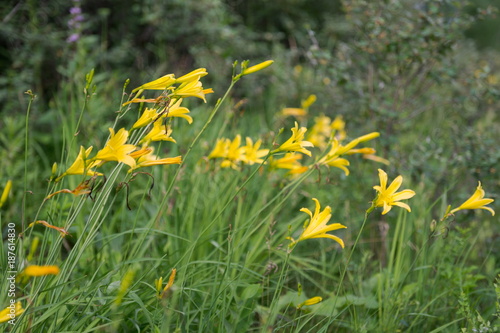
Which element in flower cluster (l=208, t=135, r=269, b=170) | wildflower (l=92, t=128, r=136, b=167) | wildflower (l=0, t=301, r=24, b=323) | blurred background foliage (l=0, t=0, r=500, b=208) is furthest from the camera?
blurred background foliage (l=0, t=0, r=500, b=208)

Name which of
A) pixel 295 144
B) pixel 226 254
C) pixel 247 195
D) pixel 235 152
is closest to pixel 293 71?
pixel 247 195

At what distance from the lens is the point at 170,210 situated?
236cm

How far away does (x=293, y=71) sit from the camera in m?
5.05

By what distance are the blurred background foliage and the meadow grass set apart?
0.63 feet

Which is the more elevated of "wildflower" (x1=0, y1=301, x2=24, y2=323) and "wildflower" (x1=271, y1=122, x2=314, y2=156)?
"wildflower" (x1=271, y1=122, x2=314, y2=156)

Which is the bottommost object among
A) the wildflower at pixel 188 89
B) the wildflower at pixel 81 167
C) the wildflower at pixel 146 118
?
the wildflower at pixel 81 167

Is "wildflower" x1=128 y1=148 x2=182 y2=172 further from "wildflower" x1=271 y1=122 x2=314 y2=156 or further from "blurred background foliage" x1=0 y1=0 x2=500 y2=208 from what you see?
"blurred background foliage" x1=0 y1=0 x2=500 y2=208

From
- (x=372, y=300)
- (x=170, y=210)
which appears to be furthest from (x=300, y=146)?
(x=170, y=210)

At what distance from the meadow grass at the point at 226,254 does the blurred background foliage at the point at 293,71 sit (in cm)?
19

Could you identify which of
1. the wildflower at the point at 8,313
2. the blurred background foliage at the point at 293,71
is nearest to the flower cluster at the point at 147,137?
the wildflower at the point at 8,313

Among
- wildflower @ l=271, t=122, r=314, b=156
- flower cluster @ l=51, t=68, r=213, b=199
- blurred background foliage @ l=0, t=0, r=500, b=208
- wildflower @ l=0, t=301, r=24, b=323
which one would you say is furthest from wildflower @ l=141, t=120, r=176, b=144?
blurred background foliage @ l=0, t=0, r=500, b=208

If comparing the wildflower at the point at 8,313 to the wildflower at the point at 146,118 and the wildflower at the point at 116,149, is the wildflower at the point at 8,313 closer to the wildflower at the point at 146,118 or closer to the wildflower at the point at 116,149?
the wildflower at the point at 116,149

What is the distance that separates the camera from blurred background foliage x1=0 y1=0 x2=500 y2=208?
2781 millimetres

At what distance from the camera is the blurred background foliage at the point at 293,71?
9.12ft
